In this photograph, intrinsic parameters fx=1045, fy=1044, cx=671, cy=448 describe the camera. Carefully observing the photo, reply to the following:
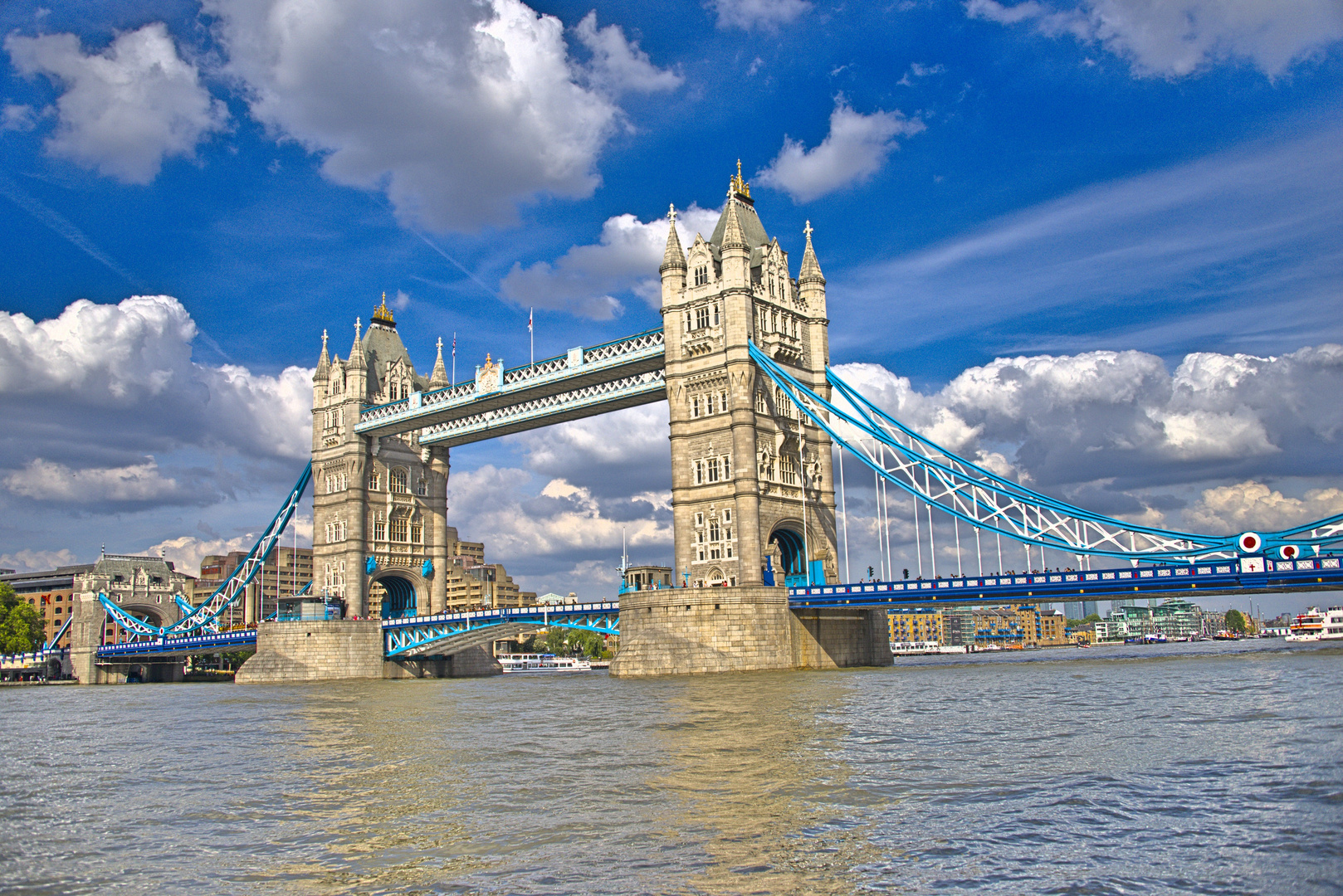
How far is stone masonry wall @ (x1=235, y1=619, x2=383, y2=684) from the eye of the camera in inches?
2820

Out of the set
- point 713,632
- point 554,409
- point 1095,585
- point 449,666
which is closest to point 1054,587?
point 1095,585

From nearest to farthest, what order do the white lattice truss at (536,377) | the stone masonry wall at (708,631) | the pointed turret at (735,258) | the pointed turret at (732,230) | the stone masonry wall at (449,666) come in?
the stone masonry wall at (708,631) → the pointed turret at (735,258) → the pointed turret at (732,230) → the white lattice truss at (536,377) → the stone masonry wall at (449,666)

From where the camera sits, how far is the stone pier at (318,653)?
235 feet

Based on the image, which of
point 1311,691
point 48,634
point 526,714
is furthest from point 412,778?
point 48,634

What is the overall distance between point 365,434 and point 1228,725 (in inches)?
2722

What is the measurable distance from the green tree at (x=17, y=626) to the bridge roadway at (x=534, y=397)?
192ft

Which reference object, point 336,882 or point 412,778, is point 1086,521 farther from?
point 336,882

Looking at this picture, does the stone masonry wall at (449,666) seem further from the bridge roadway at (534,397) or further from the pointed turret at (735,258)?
the pointed turret at (735,258)

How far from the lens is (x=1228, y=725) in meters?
21.6

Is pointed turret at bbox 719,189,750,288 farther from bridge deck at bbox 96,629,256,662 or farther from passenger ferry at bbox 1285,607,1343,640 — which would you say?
passenger ferry at bbox 1285,607,1343,640

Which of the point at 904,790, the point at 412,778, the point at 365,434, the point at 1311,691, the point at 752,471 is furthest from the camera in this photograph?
the point at 365,434

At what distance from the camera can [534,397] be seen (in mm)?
71250

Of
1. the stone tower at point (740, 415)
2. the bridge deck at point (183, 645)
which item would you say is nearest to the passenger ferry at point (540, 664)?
the bridge deck at point (183, 645)

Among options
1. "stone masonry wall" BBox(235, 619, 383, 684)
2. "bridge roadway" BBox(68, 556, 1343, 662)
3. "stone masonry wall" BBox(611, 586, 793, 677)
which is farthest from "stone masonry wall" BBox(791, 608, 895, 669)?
"stone masonry wall" BBox(235, 619, 383, 684)
